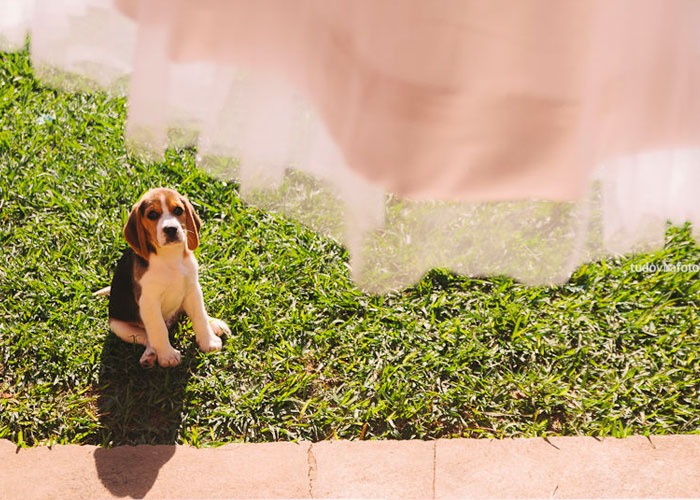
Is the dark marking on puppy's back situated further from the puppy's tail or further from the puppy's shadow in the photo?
the puppy's tail

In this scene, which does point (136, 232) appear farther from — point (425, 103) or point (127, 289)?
point (425, 103)

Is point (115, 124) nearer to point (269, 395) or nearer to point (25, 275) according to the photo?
point (25, 275)

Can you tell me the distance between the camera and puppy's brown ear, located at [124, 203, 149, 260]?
9.92 ft

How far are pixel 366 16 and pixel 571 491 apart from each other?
2243 mm

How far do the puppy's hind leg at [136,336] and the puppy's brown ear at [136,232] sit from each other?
48 cm

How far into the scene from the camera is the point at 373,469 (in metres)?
3.05

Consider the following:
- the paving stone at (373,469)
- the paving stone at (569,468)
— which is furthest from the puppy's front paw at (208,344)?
the paving stone at (569,468)

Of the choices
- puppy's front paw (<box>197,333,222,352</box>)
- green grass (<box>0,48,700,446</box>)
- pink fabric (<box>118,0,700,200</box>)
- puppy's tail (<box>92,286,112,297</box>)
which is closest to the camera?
pink fabric (<box>118,0,700,200</box>)

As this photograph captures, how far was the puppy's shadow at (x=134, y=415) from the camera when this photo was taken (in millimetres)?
3018

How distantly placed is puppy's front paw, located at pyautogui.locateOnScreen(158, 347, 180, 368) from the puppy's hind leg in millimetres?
36

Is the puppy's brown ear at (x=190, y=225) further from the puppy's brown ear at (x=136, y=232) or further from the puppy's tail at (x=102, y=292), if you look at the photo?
the puppy's tail at (x=102, y=292)

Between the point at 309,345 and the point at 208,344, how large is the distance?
0.45 m

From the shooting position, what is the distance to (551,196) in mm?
1367

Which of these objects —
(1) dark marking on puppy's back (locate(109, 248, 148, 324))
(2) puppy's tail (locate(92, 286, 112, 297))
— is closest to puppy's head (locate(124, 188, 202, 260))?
(1) dark marking on puppy's back (locate(109, 248, 148, 324))
